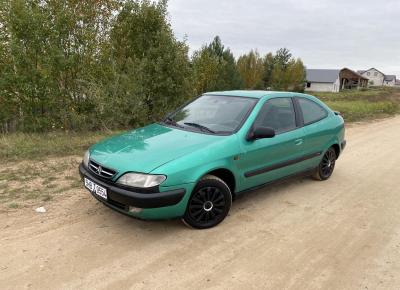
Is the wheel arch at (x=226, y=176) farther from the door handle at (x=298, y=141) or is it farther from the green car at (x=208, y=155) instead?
the door handle at (x=298, y=141)

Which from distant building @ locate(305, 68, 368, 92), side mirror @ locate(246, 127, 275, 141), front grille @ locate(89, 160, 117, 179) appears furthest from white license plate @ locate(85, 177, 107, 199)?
distant building @ locate(305, 68, 368, 92)

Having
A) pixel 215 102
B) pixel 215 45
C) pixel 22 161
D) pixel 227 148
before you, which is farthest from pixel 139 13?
pixel 215 45

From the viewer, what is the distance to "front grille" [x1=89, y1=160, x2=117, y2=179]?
361 centimetres

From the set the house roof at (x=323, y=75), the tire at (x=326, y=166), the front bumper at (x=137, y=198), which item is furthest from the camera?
the house roof at (x=323, y=75)

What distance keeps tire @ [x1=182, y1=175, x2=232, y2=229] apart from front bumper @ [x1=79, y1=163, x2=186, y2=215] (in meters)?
0.28

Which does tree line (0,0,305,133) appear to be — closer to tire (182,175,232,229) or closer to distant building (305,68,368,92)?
tire (182,175,232,229)

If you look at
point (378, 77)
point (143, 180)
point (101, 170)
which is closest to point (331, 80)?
point (378, 77)

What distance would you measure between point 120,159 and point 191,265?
1326 mm

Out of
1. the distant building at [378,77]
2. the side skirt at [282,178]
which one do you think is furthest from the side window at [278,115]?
the distant building at [378,77]

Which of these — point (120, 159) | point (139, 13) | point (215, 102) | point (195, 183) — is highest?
point (139, 13)

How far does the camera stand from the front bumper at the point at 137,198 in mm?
3385

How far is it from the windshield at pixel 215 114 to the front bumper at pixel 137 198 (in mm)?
1137

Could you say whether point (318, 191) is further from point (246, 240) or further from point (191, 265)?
point (191, 265)

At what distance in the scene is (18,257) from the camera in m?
3.23
